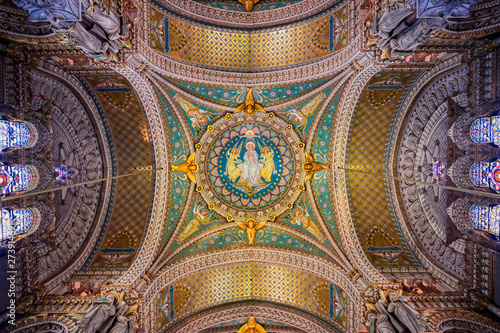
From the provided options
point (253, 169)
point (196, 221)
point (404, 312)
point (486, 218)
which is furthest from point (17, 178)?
point (486, 218)

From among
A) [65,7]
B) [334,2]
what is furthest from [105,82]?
[334,2]

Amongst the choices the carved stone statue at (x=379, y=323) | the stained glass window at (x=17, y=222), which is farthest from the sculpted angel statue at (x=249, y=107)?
the carved stone statue at (x=379, y=323)

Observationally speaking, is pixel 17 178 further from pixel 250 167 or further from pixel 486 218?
pixel 486 218

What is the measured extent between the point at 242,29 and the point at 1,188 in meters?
9.89

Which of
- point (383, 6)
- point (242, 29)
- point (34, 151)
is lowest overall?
point (34, 151)

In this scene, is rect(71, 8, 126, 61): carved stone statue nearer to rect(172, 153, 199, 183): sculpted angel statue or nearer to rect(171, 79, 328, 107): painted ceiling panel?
rect(171, 79, 328, 107): painted ceiling panel

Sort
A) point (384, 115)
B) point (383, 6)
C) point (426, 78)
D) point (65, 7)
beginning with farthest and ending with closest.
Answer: point (384, 115)
point (426, 78)
point (383, 6)
point (65, 7)

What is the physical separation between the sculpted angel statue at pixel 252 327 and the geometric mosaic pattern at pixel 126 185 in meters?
5.81

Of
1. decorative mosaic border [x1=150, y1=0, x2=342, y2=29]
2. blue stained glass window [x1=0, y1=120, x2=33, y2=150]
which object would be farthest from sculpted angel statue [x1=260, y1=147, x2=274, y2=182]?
blue stained glass window [x1=0, y1=120, x2=33, y2=150]

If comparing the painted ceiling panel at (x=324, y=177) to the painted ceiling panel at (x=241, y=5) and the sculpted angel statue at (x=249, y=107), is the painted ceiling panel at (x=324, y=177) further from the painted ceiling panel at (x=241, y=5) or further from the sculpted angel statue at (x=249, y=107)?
the painted ceiling panel at (x=241, y=5)

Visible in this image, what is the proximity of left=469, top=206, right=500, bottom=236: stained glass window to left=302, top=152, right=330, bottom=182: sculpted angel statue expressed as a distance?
518 cm

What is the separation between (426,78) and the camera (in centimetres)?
916

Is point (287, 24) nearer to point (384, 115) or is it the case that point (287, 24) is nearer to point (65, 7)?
point (384, 115)

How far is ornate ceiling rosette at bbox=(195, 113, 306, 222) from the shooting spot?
11.9 meters
